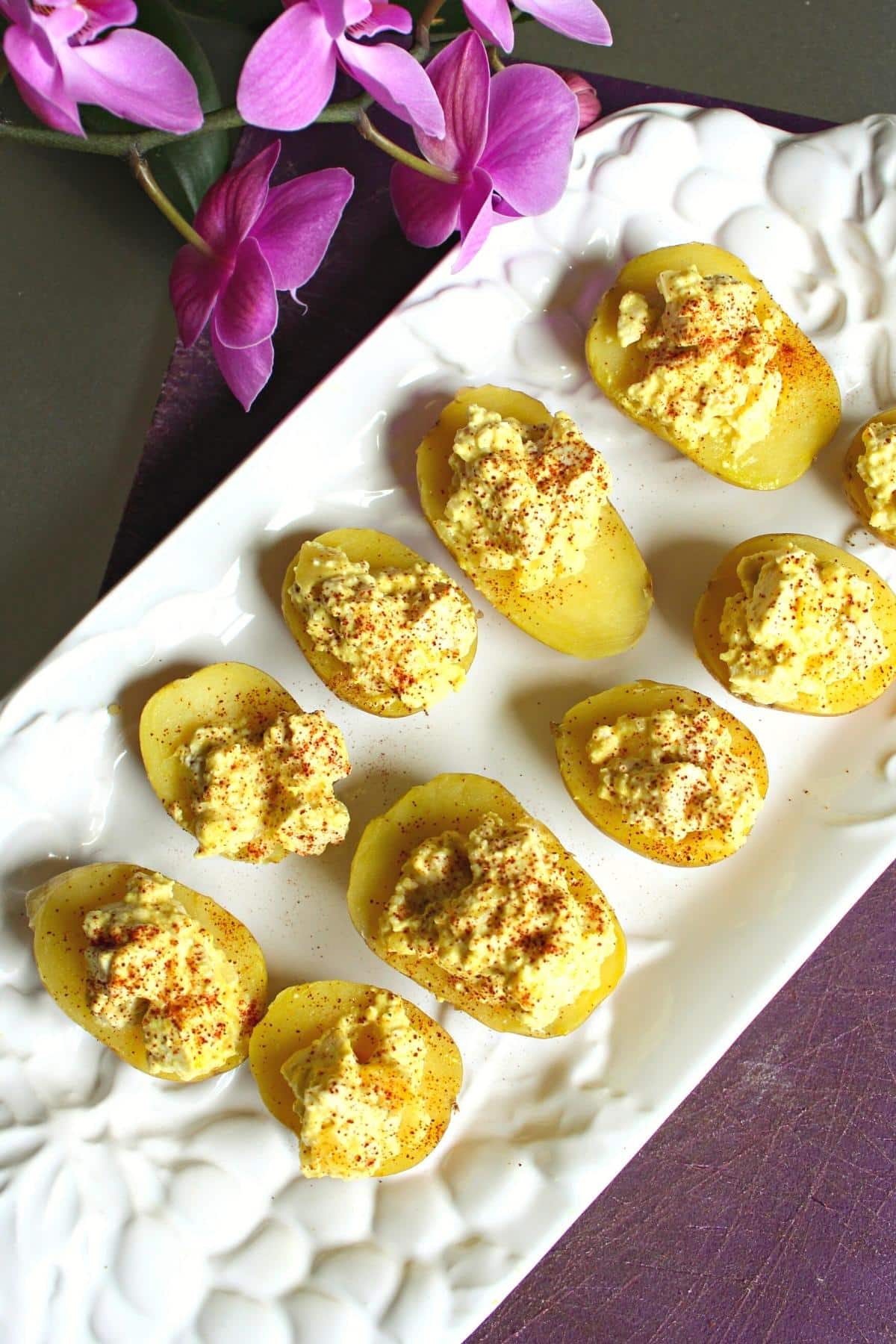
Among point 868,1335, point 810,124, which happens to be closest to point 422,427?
point 810,124

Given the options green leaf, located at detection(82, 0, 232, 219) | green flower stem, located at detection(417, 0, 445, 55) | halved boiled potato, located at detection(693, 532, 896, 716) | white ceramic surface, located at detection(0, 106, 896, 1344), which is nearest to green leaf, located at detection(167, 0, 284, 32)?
green leaf, located at detection(82, 0, 232, 219)

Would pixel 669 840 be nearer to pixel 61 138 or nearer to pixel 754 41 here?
pixel 61 138

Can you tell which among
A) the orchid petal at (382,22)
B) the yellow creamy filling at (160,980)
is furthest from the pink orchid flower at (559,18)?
the yellow creamy filling at (160,980)

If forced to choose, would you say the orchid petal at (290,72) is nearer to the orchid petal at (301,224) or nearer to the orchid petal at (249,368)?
the orchid petal at (301,224)

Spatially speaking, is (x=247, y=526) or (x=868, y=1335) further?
(x=868, y=1335)

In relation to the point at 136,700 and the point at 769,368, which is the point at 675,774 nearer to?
the point at 769,368

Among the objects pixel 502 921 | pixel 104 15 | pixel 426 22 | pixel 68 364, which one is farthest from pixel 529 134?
pixel 502 921

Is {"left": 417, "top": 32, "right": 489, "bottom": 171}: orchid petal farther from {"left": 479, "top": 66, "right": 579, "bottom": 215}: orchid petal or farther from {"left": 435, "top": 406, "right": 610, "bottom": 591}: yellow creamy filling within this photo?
{"left": 435, "top": 406, "right": 610, "bottom": 591}: yellow creamy filling
